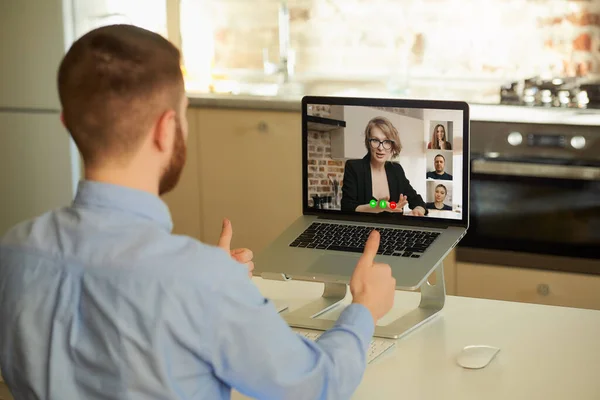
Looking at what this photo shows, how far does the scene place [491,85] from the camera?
405cm

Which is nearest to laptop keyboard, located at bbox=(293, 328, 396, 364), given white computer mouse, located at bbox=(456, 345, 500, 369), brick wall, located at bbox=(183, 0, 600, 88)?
white computer mouse, located at bbox=(456, 345, 500, 369)

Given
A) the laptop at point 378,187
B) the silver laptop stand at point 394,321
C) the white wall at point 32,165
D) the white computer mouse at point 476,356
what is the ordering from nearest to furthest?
the white computer mouse at point 476,356 < the silver laptop stand at point 394,321 < the laptop at point 378,187 < the white wall at point 32,165

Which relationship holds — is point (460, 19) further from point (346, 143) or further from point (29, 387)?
point (29, 387)

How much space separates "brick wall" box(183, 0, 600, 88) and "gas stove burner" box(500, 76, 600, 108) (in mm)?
279

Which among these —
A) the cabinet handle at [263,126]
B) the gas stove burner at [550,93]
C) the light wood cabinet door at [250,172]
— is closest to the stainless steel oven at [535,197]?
the gas stove burner at [550,93]

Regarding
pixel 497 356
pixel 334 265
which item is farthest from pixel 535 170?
pixel 497 356

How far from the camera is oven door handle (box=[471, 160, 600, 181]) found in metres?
3.38

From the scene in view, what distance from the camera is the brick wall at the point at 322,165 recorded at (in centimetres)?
221

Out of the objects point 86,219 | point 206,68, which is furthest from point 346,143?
point 206,68

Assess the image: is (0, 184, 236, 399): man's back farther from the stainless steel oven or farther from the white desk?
the stainless steel oven

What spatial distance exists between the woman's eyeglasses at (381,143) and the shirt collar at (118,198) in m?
0.92

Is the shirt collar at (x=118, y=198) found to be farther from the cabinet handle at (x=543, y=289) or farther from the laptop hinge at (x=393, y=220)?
the cabinet handle at (x=543, y=289)

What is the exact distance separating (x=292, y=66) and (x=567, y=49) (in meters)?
1.19

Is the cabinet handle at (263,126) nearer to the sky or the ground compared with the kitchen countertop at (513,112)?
nearer to the ground
